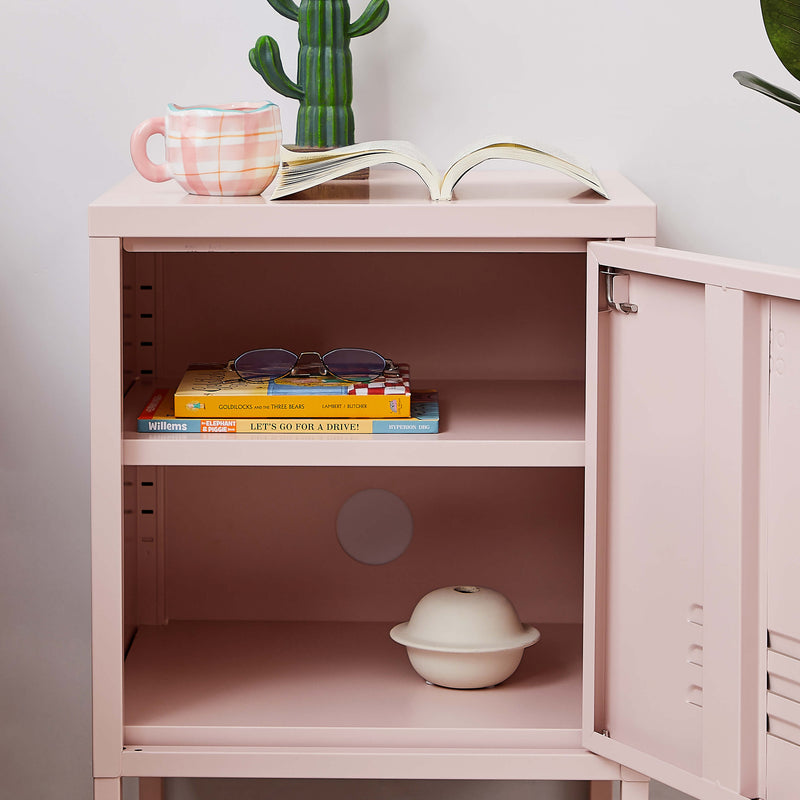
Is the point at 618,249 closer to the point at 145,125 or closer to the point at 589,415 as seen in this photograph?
the point at 589,415

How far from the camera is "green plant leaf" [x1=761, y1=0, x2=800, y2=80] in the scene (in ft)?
2.66

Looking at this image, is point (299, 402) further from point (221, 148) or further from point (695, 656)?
point (695, 656)

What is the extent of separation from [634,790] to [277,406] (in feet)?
1.72

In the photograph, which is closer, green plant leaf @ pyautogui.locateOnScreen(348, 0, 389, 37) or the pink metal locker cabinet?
the pink metal locker cabinet

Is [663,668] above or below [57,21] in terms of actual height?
below

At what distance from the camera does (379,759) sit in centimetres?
103

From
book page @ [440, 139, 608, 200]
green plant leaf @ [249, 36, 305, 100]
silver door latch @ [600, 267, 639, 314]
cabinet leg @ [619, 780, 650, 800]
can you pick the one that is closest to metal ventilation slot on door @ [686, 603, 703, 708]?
cabinet leg @ [619, 780, 650, 800]

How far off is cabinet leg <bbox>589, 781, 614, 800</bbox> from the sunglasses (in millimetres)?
653

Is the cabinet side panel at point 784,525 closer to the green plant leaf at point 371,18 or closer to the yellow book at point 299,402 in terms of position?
the yellow book at point 299,402

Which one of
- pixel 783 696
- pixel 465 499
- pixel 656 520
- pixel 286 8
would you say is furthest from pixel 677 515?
pixel 286 8

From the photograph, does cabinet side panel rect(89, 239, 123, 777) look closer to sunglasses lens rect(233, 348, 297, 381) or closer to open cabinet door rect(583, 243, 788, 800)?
sunglasses lens rect(233, 348, 297, 381)

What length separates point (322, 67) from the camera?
48.3 inches

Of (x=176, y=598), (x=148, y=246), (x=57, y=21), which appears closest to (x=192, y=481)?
(x=176, y=598)

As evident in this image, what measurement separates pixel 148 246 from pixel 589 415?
454 mm
